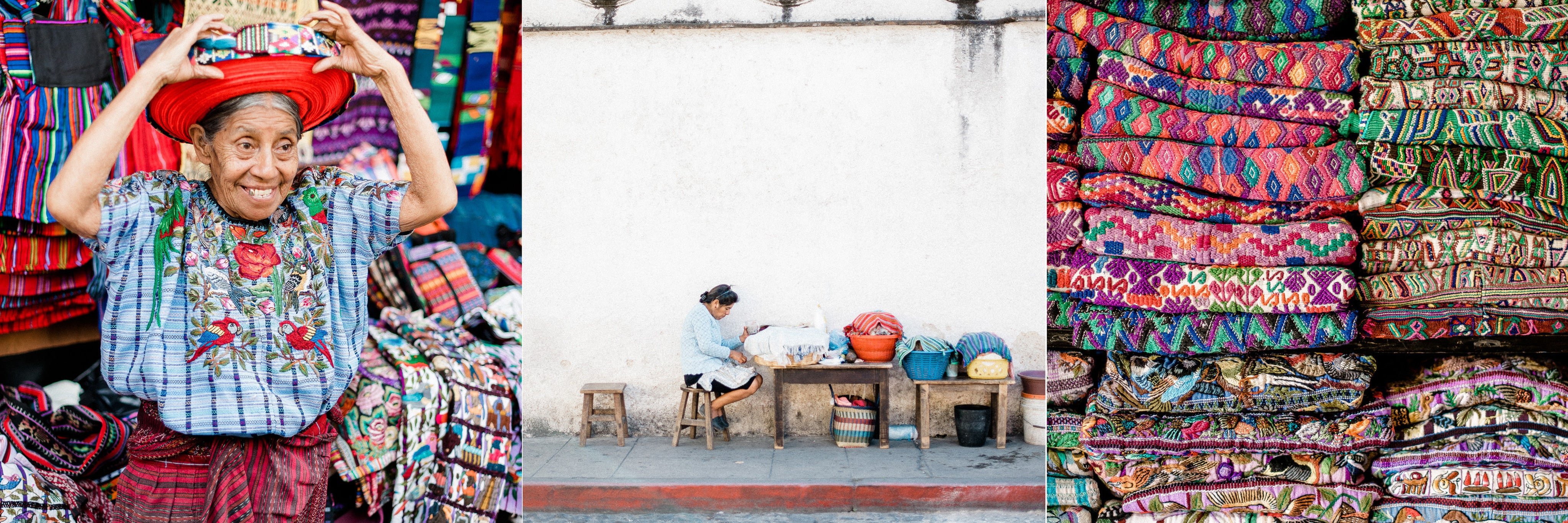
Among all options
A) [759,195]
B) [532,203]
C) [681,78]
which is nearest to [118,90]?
[532,203]

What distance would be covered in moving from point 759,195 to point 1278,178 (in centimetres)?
270

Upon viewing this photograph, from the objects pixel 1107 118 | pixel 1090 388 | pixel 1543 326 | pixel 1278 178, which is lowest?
pixel 1090 388

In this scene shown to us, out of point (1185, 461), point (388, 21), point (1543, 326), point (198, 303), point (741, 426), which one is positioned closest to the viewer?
point (198, 303)

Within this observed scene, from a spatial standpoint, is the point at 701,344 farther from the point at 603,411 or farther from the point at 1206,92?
the point at 1206,92

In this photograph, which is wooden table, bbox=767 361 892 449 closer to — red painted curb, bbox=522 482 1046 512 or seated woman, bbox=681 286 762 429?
seated woman, bbox=681 286 762 429

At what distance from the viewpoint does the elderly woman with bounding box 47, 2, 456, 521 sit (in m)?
1.53

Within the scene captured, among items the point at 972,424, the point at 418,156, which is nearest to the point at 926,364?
the point at 972,424

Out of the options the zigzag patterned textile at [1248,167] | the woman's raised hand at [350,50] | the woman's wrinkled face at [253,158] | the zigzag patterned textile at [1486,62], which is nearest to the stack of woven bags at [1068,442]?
the zigzag patterned textile at [1248,167]

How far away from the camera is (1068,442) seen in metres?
2.19

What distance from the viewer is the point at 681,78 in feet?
13.8

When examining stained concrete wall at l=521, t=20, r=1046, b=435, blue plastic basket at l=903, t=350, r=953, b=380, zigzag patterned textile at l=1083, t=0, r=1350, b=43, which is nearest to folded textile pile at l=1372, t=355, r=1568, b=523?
zigzag patterned textile at l=1083, t=0, r=1350, b=43

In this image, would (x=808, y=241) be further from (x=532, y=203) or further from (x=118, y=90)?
(x=118, y=90)

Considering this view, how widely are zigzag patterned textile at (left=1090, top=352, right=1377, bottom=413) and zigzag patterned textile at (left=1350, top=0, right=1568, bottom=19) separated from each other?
833 mm

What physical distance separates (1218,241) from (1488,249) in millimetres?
607
